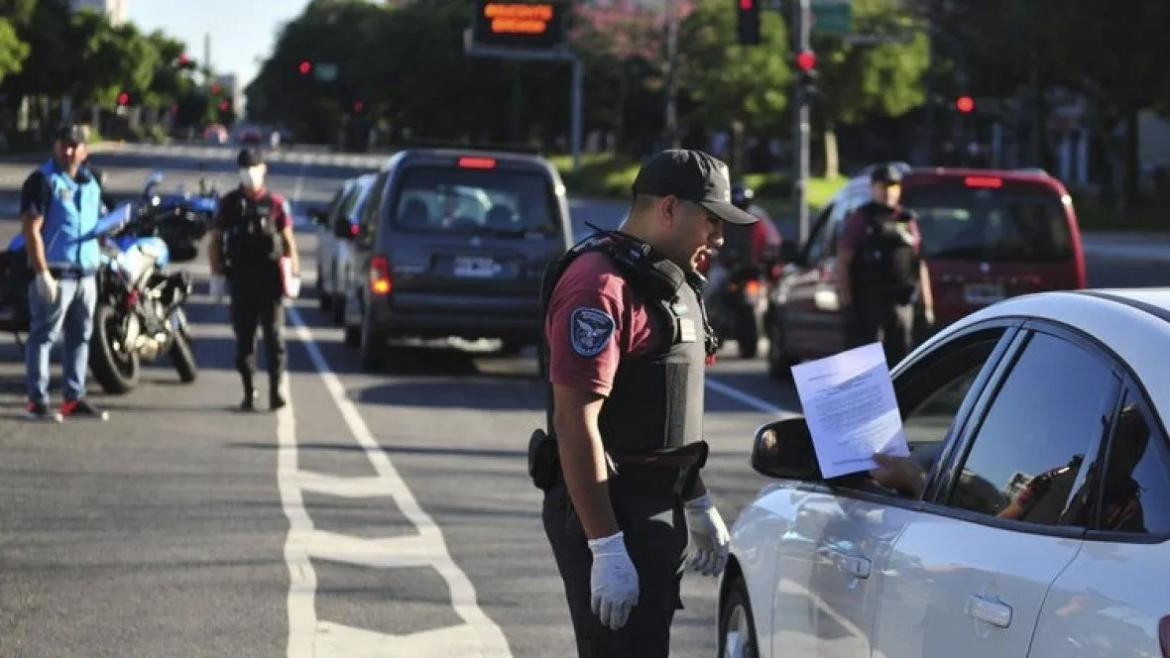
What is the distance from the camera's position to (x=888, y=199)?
50.2 ft

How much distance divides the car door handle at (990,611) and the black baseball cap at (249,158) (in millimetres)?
11954

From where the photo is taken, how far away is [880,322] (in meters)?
15.5

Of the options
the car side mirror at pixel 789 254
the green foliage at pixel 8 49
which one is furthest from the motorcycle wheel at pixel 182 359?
the green foliage at pixel 8 49

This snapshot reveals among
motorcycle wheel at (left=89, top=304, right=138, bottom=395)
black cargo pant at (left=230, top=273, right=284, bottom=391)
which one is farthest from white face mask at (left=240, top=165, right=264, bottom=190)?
motorcycle wheel at (left=89, top=304, right=138, bottom=395)

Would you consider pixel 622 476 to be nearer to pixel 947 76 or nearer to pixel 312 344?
pixel 312 344

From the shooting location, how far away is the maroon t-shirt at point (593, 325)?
513cm

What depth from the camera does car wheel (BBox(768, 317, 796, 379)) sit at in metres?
19.4

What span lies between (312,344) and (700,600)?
13.8m

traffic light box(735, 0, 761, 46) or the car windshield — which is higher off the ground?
traffic light box(735, 0, 761, 46)

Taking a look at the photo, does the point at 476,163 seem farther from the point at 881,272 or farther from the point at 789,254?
the point at 881,272

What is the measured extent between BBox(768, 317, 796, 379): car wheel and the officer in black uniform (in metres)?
4.91

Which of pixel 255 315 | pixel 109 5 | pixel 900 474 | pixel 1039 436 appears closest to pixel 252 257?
pixel 255 315

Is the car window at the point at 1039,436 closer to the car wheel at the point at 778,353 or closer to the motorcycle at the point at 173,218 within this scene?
the motorcycle at the point at 173,218

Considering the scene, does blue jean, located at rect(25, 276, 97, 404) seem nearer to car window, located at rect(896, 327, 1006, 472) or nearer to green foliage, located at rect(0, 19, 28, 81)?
car window, located at rect(896, 327, 1006, 472)
